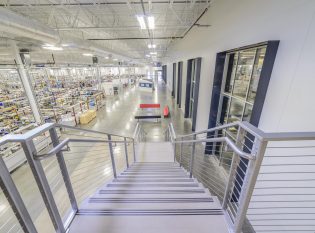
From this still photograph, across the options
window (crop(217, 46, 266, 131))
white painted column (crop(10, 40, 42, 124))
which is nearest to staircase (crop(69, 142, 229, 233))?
window (crop(217, 46, 266, 131))

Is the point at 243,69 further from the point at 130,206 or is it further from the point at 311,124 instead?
the point at 130,206

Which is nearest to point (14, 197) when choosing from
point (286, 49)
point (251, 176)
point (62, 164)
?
point (62, 164)

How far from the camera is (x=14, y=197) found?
0.88 meters

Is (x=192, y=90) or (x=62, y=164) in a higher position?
(x=62, y=164)

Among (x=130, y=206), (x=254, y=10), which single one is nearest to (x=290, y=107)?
(x=254, y=10)

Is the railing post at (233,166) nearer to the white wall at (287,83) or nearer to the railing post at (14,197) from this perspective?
the white wall at (287,83)

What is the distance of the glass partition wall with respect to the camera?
306cm

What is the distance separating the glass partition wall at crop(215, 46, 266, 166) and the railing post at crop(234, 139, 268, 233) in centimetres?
176

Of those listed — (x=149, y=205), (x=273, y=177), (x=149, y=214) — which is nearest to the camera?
(x=149, y=214)

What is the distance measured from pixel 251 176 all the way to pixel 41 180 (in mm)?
1350

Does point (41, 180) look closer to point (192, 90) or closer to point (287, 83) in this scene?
point (287, 83)

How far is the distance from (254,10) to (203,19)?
323 centimetres

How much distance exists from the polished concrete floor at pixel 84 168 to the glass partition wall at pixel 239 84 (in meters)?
3.09

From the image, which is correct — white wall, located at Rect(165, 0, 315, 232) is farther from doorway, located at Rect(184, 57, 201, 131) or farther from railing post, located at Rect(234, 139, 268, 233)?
doorway, located at Rect(184, 57, 201, 131)
